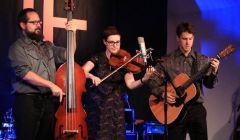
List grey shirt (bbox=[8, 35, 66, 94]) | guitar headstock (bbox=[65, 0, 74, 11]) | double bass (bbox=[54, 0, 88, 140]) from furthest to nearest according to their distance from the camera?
guitar headstock (bbox=[65, 0, 74, 11]) < grey shirt (bbox=[8, 35, 66, 94]) < double bass (bbox=[54, 0, 88, 140])

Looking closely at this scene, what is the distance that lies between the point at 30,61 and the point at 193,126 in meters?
1.84

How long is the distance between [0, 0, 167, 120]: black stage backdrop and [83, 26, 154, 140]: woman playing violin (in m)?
1.19

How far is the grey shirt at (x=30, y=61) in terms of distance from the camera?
13.7 feet

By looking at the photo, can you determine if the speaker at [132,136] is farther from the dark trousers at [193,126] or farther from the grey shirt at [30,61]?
the grey shirt at [30,61]

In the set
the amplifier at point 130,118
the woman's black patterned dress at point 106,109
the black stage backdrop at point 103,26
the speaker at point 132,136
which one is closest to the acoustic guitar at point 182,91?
the woman's black patterned dress at point 106,109

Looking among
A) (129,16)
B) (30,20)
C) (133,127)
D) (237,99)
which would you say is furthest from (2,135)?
(237,99)

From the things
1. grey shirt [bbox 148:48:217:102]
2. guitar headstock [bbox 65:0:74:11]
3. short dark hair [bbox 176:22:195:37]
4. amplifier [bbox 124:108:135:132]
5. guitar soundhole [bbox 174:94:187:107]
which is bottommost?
amplifier [bbox 124:108:135:132]

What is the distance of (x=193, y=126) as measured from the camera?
15.2 feet

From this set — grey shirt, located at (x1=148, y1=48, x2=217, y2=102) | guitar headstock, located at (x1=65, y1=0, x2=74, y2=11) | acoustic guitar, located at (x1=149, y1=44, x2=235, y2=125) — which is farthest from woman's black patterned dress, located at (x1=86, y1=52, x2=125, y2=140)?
guitar headstock, located at (x1=65, y1=0, x2=74, y2=11)

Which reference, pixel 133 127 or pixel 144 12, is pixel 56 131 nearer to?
pixel 133 127

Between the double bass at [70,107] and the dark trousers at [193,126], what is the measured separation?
3.43ft

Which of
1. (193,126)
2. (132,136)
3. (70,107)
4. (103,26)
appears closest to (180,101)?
(193,126)

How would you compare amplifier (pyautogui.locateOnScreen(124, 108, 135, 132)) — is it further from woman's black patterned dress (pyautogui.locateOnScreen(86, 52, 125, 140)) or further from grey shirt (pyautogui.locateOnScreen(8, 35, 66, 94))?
grey shirt (pyautogui.locateOnScreen(8, 35, 66, 94))

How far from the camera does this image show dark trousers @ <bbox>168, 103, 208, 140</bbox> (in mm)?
4574
